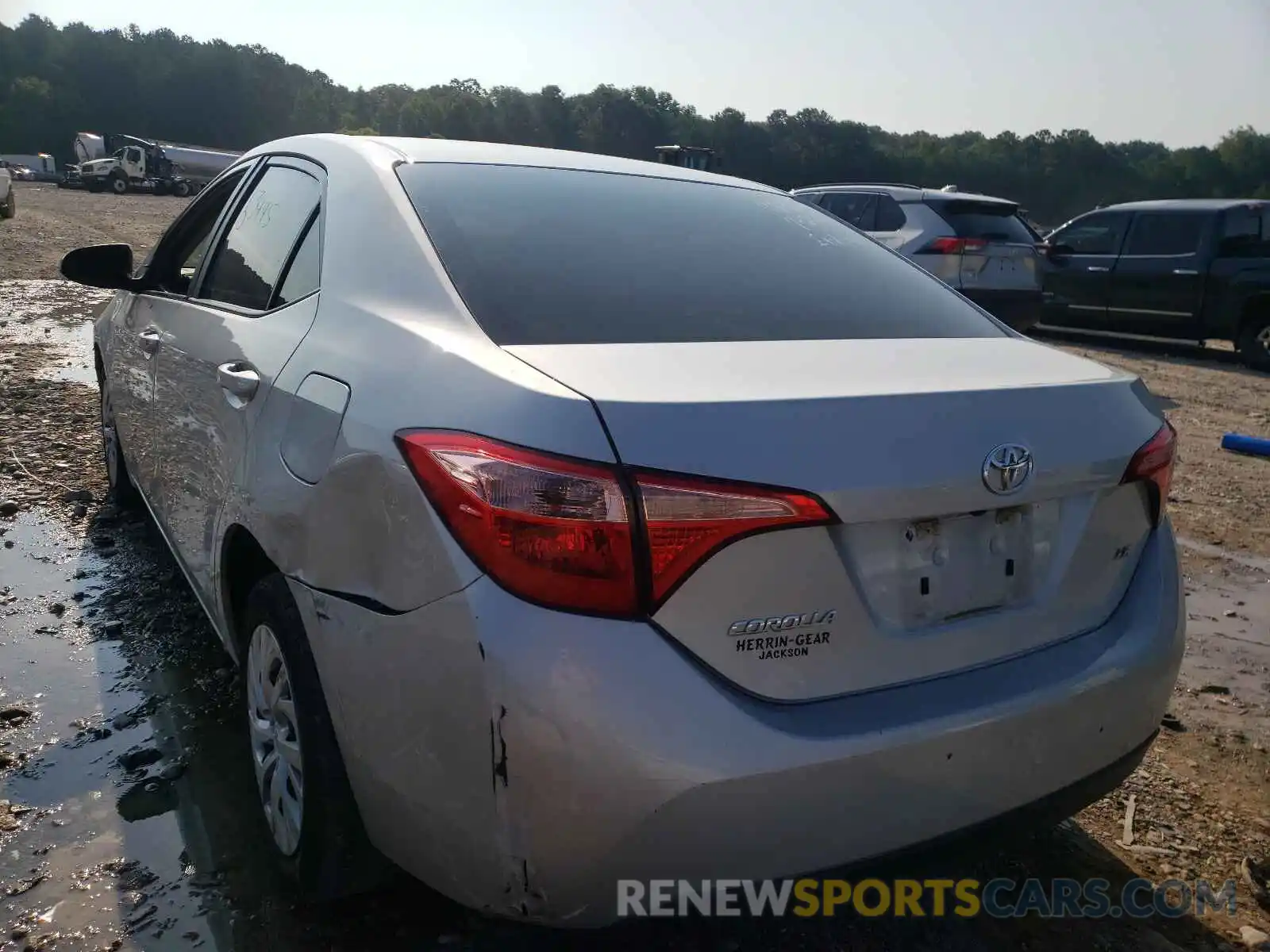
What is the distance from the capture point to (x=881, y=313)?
2.36 m

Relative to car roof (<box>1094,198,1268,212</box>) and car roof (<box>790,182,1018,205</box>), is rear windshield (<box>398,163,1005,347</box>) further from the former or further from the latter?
car roof (<box>1094,198,1268,212</box>)

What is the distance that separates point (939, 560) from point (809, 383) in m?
0.38

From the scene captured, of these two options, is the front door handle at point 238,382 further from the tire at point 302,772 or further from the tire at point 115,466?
the tire at point 115,466

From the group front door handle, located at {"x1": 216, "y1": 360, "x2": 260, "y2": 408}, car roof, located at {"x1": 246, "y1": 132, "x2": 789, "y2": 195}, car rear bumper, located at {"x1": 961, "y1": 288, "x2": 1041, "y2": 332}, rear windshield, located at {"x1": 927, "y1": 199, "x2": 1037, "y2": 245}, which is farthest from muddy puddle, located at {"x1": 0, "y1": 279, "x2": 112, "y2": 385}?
rear windshield, located at {"x1": 927, "y1": 199, "x2": 1037, "y2": 245}

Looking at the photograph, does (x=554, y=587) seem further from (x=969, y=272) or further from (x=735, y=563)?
(x=969, y=272)

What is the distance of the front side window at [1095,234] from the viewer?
12000 millimetres

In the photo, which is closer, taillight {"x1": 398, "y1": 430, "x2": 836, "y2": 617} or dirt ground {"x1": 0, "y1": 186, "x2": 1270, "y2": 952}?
taillight {"x1": 398, "y1": 430, "x2": 836, "y2": 617}

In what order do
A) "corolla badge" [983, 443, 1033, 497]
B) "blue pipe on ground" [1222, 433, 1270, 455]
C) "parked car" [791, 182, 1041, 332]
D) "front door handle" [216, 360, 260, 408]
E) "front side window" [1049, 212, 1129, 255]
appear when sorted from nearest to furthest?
"corolla badge" [983, 443, 1033, 497] < "front door handle" [216, 360, 260, 408] < "blue pipe on ground" [1222, 433, 1270, 455] < "parked car" [791, 182, 1041, 332] < "front side window" [1049, 212, 1129, 255]

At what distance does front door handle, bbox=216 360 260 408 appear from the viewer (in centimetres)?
232

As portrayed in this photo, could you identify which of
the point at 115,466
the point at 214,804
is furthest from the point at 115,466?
the point at 214,804

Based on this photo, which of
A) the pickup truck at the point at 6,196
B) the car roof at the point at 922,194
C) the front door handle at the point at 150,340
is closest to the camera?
the front door handle at the point at 150,340

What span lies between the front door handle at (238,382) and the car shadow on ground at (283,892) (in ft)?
3.44

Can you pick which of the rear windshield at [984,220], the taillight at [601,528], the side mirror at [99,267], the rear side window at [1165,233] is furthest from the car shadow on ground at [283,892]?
the rear side window at [1165,233]

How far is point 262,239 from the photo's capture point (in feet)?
9.23
